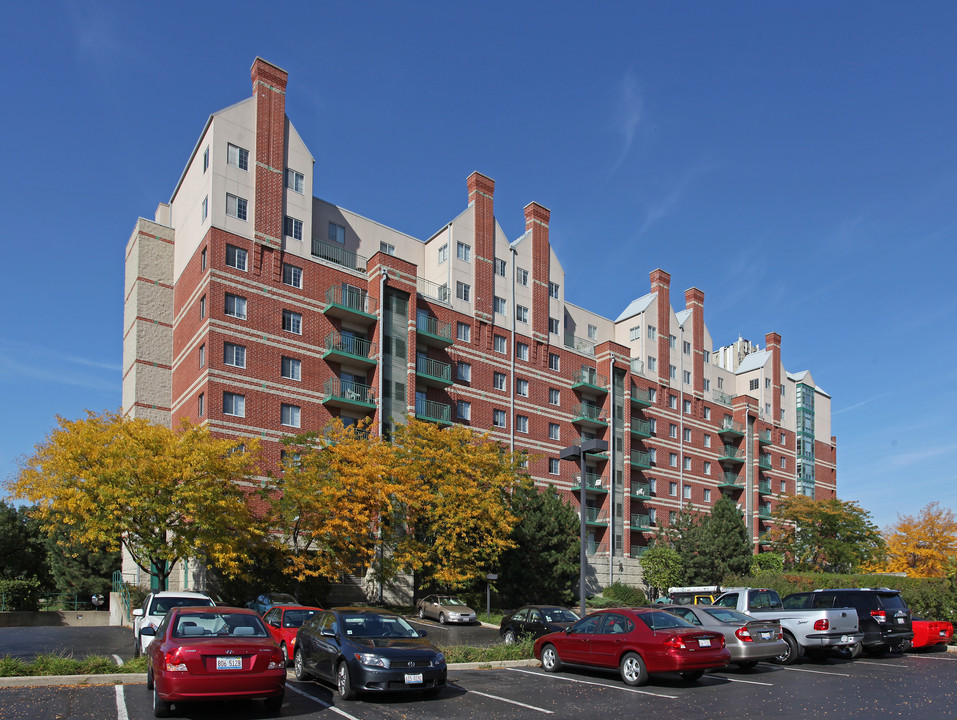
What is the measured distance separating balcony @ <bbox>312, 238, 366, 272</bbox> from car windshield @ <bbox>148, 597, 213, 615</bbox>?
27.8m

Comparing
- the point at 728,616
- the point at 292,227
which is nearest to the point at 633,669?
the point at 728,616

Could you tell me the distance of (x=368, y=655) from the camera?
13.3m

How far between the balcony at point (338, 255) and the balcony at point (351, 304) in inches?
92.7

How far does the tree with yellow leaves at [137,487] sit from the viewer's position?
28234 millimetres

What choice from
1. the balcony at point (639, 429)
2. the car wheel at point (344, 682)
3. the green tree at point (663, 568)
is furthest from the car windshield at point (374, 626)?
the balcony at point (639, 429)

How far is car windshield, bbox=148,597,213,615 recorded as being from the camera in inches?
692

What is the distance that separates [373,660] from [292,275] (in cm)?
3109

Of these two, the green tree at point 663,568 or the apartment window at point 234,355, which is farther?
the green tree at point 663,568

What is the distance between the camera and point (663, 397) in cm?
6488

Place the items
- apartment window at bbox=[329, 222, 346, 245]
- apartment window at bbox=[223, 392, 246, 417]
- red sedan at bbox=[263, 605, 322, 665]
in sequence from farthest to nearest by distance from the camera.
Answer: apartment window at bbox=[329, 222, 346, 245] → apartment window at bbox=[223, 392, 246, 417] → red sedan at bbox=[263, 605, 322, 665]

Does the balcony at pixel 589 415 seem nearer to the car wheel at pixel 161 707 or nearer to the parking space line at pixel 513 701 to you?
the parking space line at pixel 513 701

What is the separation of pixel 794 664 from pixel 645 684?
6.80 meters

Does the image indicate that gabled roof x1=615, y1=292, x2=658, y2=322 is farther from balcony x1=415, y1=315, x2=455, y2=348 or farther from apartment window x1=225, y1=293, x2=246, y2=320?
apartment window x1=225, y1=293, x2=246, y2=320

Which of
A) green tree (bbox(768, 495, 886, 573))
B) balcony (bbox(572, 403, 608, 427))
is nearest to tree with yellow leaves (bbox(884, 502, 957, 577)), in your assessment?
green tree (bbox(768, 495, 886, 573))
